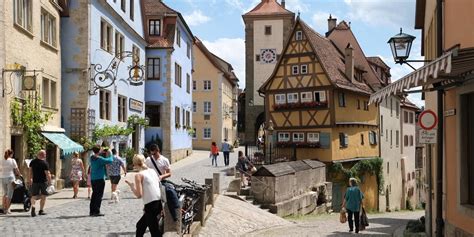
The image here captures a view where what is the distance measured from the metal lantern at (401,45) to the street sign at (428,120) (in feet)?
7.64

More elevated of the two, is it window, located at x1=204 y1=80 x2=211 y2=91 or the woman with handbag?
window, located at x1=204 y1=80 x2=211 y2=91

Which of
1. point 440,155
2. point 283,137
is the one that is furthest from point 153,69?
point 440,155

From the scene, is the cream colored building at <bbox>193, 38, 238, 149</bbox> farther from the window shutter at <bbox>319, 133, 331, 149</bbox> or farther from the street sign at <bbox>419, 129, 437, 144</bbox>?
the street sign at <bbox>419, 129, 437, 144</bbox>

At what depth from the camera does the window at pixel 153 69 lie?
1542 inches

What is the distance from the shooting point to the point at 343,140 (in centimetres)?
3559

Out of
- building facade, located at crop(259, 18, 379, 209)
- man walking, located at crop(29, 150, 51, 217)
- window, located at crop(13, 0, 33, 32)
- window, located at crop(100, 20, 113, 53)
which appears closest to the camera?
man walking, located at crop(29, 150, 51, 217)

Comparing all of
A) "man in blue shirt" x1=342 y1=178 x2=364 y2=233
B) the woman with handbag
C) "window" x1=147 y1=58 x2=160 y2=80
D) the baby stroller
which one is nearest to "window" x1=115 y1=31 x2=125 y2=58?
"window" x1=147 y1=58 x2=160 y2=80

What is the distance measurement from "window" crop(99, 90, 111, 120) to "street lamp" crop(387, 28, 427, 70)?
1742 centimetres

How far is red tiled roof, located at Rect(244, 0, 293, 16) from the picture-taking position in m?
60.8

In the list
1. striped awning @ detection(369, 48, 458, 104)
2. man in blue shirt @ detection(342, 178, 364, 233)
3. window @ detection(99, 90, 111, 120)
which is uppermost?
window @ detection(99, 90, 111, 120)

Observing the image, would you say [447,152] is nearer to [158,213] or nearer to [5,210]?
[158,213]

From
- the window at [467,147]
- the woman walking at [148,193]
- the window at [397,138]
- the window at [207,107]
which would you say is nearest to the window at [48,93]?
the woman walking at [148,193]

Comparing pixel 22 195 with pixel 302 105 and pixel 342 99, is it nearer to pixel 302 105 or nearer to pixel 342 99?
pixel 302 105

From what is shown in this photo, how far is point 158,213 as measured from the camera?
10055 millimetres
